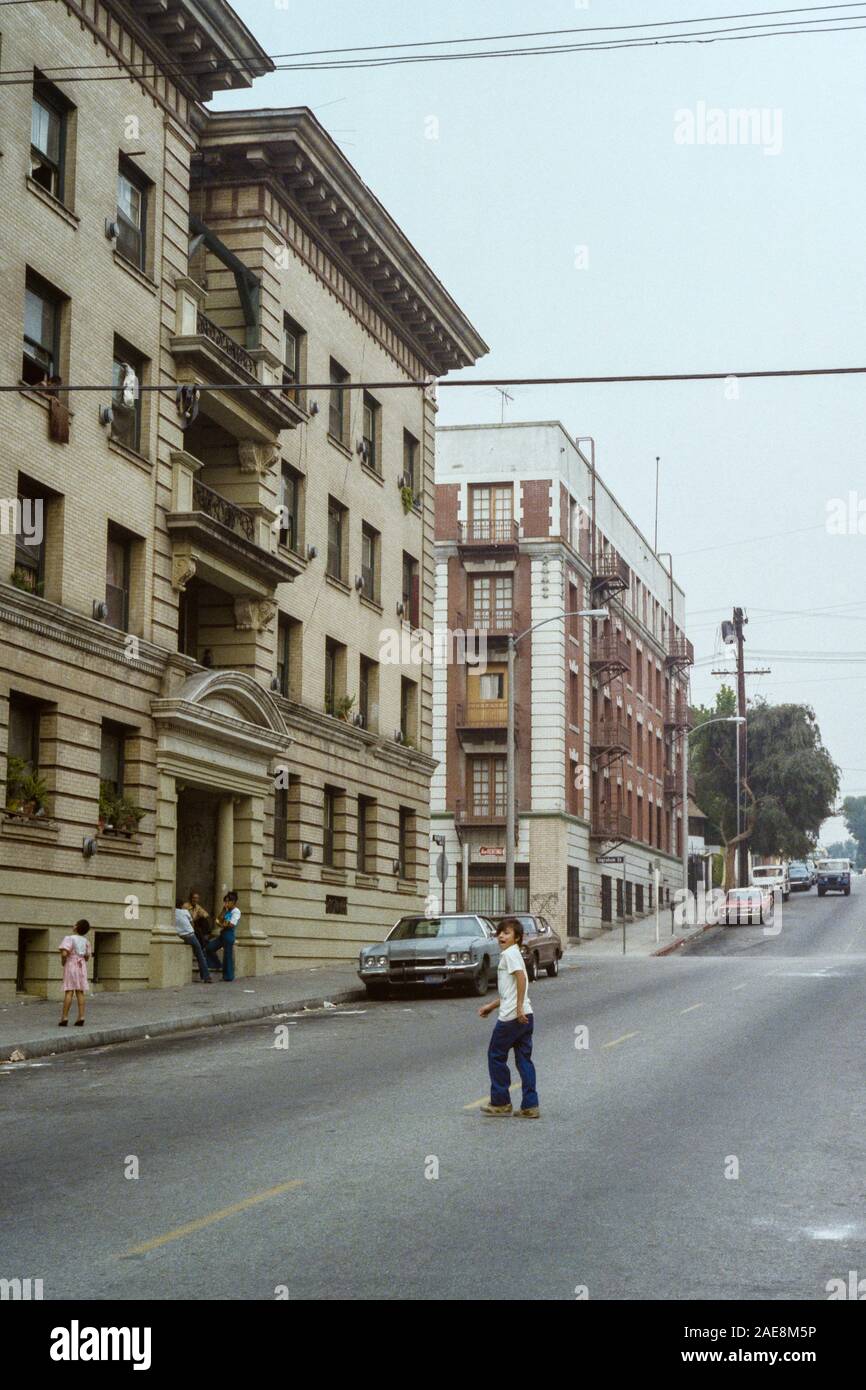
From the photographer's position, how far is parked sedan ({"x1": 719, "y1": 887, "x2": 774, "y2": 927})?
211 feet

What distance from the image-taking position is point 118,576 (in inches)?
1083

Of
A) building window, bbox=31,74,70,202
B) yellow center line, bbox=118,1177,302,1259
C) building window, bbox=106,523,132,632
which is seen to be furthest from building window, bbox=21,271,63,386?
yellow center line, bbox=118,1177,302,1259

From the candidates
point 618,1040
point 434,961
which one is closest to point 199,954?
point 434,961

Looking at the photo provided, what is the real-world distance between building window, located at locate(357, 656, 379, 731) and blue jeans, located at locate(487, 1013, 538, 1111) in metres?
26.2

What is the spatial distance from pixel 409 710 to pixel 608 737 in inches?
859

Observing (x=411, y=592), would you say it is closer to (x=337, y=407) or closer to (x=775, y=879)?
(x=337, y=407)

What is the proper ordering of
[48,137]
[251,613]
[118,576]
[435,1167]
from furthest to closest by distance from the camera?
[251,613] → [118,576] → [48,137] → [435,1167]

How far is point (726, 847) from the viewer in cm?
9162

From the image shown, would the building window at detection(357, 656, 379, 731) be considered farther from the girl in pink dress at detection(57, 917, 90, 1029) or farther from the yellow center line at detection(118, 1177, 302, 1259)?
the yellow center line at detection(118, 1177, 302, 1259)

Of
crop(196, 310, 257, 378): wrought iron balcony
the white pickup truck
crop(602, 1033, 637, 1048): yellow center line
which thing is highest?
crop(196, 310, 257, 378): wrought iron balcony

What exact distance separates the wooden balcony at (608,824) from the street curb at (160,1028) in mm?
32901

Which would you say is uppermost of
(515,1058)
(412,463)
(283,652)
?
(412,463)
